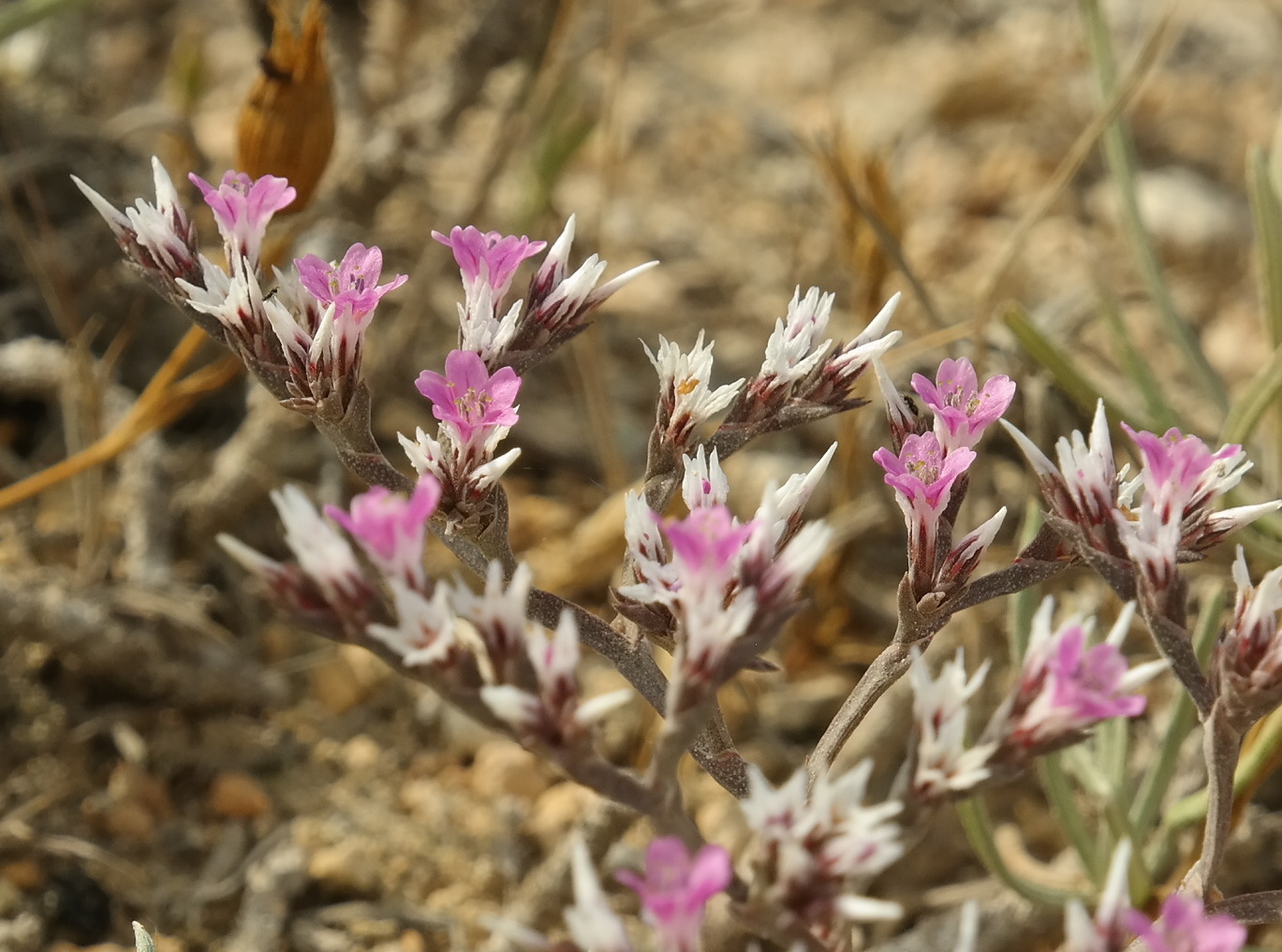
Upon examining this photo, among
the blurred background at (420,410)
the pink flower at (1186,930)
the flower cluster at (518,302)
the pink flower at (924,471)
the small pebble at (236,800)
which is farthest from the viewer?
the small pebble at (236,800)

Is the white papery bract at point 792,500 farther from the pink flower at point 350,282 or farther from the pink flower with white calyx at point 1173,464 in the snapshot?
the pink flower at point 350,282

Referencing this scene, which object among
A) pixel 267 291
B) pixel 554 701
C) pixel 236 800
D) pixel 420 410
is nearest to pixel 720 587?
pixel 554 701

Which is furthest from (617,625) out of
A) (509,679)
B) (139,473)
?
(139,473)

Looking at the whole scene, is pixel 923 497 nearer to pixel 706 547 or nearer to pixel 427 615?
pixel 706 547

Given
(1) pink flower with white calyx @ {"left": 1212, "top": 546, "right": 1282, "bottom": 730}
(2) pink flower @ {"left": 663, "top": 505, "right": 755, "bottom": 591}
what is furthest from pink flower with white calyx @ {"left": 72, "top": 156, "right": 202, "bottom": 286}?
(1) pink flower with white calyx @ {"left": 1212, "top": 546, "right": 1282, "bottom": 730}

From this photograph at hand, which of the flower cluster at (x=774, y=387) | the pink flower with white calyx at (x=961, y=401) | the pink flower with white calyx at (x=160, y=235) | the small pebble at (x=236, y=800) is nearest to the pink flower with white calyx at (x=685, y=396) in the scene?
the flower cluster at (x=774, y=387)

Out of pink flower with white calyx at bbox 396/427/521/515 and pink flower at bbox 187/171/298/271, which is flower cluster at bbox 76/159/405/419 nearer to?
pink flower at bbox 187/171/298/271

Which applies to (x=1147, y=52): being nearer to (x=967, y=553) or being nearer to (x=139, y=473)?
(x=967, y=553)
